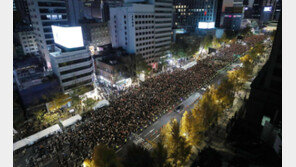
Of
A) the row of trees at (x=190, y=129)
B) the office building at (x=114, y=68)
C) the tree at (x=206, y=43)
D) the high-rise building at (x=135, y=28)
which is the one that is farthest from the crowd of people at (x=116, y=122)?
the tree at (x=206, y=43)

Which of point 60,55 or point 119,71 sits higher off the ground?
point 60,55

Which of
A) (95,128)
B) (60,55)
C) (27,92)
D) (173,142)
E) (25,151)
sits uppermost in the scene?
(60,55)

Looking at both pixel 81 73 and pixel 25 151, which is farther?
pixel 81 73

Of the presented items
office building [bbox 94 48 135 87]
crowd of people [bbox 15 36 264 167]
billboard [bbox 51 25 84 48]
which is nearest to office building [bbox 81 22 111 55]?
office building [bbox 94 48 135 87]

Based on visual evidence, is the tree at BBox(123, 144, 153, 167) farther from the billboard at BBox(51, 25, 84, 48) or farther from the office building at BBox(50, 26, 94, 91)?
the billboard at BBox(51, 25, 84, 48)

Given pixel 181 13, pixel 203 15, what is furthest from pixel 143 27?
pixel 203 15

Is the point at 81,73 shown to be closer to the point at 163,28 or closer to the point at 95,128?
the point at 95,128

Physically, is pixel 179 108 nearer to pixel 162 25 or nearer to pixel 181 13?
pixel 162 25

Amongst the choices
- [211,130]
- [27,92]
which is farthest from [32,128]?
[211,130]
